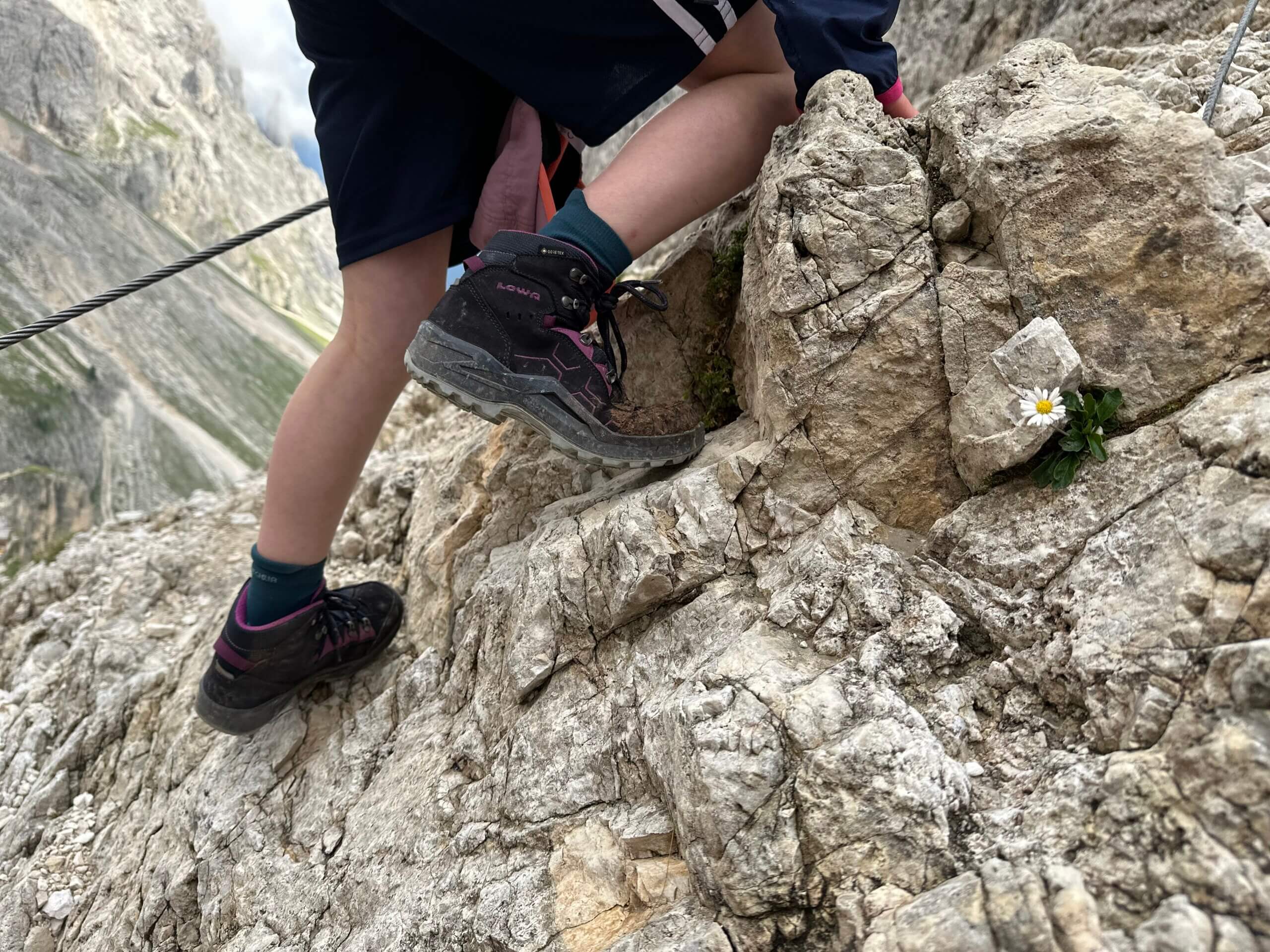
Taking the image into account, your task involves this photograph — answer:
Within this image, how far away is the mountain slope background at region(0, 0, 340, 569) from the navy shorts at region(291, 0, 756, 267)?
780 centimetres

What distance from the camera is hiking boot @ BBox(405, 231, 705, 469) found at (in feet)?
7.90

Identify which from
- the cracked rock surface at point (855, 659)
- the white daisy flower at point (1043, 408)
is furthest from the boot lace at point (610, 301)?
the white daisy flower at point (1043, 408)

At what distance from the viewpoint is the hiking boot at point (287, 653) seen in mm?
3236

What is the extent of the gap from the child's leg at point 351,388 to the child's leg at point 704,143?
0.83 m

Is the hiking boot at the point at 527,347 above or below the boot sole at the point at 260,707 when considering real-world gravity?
above

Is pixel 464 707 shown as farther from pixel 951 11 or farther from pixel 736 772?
pixel 951 11

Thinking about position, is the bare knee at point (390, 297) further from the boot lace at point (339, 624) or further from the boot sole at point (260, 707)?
the boot sole at point (260, 707)

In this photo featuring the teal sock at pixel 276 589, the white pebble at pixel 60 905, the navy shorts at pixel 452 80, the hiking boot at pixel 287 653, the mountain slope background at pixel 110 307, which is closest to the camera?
the navy shorts at pixel 452 80

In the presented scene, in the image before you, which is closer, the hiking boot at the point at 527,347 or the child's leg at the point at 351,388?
the hiking boot at the point at 527,347

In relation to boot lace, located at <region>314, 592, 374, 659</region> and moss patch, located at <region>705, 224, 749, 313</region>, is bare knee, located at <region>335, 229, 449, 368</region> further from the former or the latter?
boot lace, located at <region>314, 592, 374, 659</region>

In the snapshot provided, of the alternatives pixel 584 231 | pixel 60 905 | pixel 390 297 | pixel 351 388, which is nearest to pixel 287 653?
pixel 351 388

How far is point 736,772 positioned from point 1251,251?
6.66 feet

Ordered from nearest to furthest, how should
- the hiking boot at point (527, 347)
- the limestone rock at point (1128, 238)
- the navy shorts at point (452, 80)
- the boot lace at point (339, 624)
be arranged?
the limestone rock at point (1128, 238)
the navy shorts at point (452, 80)
the hiking boot at point (527, 347)
the boot lace at point (339, 624)

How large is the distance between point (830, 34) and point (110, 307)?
6547cm
